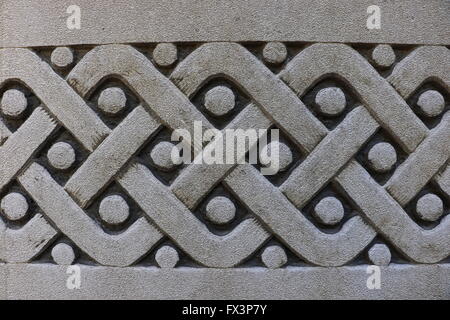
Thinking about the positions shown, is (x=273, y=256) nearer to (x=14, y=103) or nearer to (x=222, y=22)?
(x=222, y=22)

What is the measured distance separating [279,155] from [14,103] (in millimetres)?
707

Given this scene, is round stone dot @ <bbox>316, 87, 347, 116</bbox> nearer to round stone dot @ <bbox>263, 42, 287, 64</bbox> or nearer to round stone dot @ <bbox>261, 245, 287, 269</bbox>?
round stone dot @ <bbox>263, 42, 287, 64</bbox>

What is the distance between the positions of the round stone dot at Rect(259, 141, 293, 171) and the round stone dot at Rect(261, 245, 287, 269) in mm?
208

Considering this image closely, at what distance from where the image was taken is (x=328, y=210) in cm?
125

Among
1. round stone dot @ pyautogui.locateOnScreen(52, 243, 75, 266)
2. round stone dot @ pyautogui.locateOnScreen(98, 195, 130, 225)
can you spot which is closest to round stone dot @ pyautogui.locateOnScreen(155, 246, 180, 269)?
round stone dot @ pyautogui.locateOnScreen(98, 195, 130, 225)

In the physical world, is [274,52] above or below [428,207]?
above

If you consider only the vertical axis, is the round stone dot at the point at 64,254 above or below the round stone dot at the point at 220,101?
below

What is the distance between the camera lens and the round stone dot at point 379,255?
1.28m

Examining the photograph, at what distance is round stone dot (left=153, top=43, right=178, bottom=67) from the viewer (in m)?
1.24

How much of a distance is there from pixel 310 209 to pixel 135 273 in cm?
48

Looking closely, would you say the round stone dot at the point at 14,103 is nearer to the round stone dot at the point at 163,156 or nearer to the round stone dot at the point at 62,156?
the round stone dot at the point at 62,156

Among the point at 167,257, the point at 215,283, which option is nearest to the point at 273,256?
the point at 215,283

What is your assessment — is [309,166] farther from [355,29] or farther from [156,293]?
[156,293]

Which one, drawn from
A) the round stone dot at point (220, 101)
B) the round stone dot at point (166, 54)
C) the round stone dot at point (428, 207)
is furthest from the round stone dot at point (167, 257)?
the round stone dot at point (428, 207)
